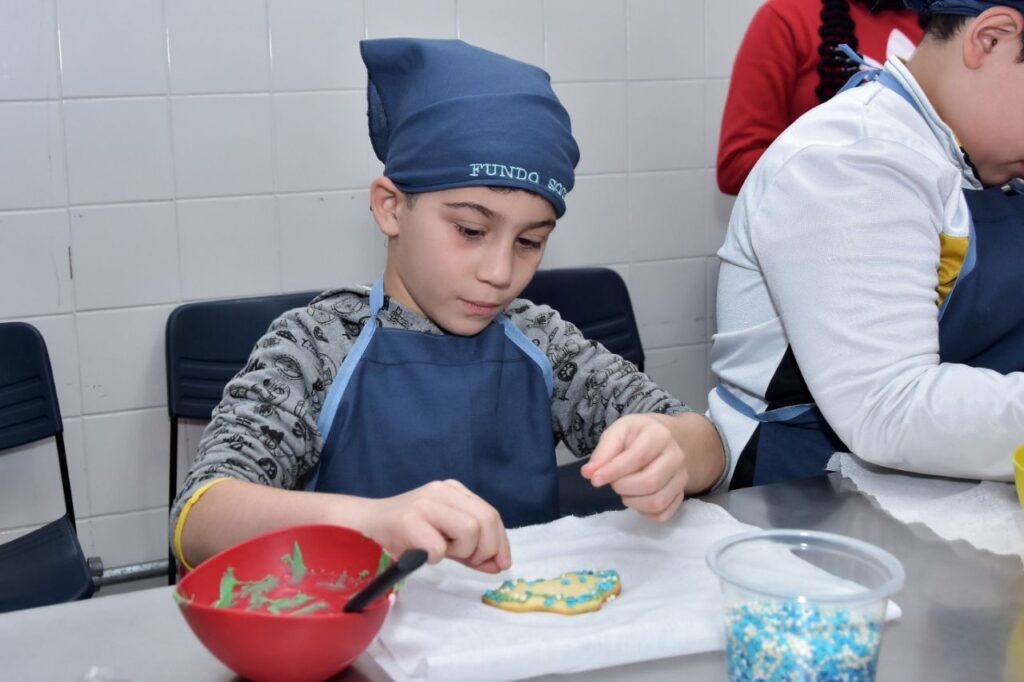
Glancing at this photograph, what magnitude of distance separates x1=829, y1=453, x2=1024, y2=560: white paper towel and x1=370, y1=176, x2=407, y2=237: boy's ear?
2.07 ft

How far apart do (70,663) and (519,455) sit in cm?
68

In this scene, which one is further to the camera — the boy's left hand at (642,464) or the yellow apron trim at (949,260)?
the yellow apron trim at (949,260)

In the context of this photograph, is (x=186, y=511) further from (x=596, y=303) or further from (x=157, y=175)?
(x=596, y=303)

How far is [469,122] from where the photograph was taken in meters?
1.19

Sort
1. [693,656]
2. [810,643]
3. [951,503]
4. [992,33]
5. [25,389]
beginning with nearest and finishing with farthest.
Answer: [810,643], [693,656], [951,503], [992,33], [25,389]

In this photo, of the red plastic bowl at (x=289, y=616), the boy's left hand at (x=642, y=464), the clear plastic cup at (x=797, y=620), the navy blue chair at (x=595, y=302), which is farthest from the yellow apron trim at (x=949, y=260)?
the navy blue chair at (x=595, y=302)

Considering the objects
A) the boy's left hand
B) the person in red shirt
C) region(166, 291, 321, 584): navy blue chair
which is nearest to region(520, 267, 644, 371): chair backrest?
the person in red shirt

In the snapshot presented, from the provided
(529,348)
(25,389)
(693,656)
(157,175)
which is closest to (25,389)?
(25,389)

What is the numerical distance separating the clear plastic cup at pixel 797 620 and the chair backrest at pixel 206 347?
1.70 m

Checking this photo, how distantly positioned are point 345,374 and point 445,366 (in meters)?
0.13

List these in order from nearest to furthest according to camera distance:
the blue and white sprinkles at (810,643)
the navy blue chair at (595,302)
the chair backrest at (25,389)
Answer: the blue and white sprinkles at (810,643), the chair backrest at (25,389), the navy blue chair at (595,302)

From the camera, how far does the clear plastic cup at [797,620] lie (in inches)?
26.6

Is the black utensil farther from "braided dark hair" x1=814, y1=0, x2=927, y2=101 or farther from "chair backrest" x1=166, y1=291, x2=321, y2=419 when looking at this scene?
"braided dark hair" x1=814, y1=0, x2=927, y2=101

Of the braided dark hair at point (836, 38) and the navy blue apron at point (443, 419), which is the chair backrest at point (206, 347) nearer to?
the navy blue apron at point (443, 419)
